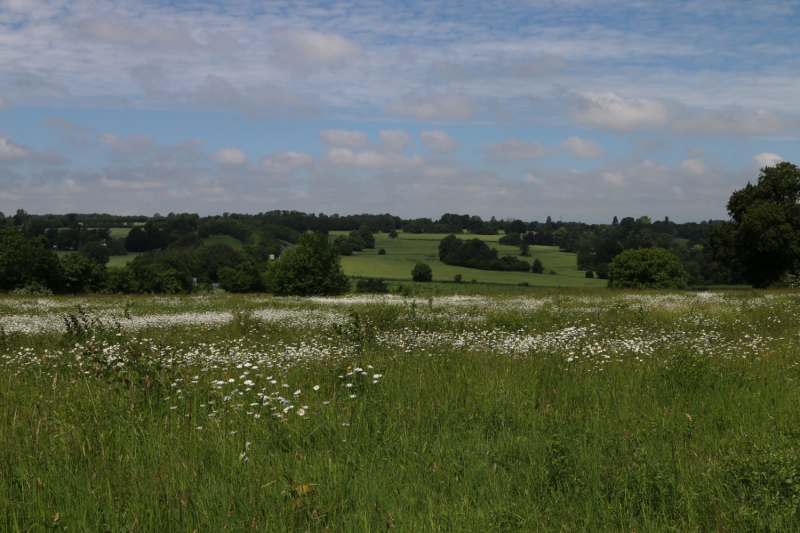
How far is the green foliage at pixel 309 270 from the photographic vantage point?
51.2 meters

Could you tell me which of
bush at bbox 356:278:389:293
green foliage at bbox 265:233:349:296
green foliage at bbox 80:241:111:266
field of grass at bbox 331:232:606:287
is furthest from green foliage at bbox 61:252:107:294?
field of grass at bbox 331:232:606:287

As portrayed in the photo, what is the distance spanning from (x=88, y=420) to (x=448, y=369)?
185 inches

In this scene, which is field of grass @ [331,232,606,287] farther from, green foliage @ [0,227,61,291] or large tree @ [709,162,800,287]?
green foliage @ [0,227,61,291]

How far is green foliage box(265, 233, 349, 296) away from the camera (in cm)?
5122

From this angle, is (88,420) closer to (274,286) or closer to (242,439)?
(242,439)

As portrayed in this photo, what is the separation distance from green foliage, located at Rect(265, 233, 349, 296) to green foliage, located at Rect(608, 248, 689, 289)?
1212 inches

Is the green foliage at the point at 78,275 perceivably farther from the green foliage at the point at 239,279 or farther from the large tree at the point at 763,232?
the large tree at the point at 763,232

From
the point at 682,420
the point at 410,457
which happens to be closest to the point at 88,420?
the point at 410,457

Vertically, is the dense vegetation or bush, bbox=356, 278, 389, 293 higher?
the dense vegetation

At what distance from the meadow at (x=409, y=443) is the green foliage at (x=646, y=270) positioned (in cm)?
4549

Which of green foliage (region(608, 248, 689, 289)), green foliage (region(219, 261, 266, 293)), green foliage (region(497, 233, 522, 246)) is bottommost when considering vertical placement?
green foliage (region(219, 261, 266, 293))

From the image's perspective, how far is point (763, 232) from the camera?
39.1 m

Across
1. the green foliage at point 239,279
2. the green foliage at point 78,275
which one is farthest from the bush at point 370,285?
the green foliage at point 78,275

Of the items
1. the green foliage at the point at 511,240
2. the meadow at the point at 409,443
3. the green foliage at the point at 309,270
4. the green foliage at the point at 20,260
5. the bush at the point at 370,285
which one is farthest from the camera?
the green foliage at the point at 511,240
